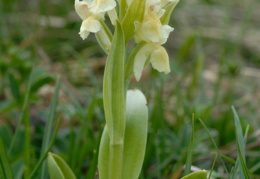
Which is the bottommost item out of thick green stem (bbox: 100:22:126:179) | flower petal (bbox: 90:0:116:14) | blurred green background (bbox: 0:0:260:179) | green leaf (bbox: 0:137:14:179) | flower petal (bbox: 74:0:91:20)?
blurred green background (bbox: 0:0:260:179)

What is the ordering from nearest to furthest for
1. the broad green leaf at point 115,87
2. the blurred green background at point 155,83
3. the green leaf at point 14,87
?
the broad green leaf at point 115,87 → the blurred green background at point 155,83 → the green leaf at point 14,87

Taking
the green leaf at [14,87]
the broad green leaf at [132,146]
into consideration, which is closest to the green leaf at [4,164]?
the broad green leaf at [132,146]

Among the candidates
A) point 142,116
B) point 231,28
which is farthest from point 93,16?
point 231,28

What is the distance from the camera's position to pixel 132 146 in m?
1.04

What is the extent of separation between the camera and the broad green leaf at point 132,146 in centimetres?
102

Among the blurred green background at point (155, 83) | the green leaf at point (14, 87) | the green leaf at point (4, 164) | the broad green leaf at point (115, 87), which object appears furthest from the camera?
the green leaf at point (14, 87)

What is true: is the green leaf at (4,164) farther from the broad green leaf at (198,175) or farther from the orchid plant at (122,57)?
the broad green leaf at (198,175)

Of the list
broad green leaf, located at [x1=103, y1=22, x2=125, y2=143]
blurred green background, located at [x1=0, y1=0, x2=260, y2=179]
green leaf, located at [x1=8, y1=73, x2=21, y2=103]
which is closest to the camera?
broad green leaf, located at [x1=103, y1=22, x2=125, y2=143]

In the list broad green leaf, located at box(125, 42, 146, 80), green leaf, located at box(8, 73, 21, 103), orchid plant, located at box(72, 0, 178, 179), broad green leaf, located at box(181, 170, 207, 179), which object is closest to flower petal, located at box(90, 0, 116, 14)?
orchid plant, located at box(72, 0, 178, 179)

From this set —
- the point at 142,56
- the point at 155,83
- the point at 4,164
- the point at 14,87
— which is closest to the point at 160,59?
the point at 142,56

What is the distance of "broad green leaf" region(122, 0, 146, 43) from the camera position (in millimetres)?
899

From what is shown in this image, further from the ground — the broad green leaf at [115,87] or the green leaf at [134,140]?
the broad green leaf at [115,87]

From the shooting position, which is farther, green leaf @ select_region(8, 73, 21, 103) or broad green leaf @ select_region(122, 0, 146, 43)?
green leaf @ select_region(8, 73, 21, 103)

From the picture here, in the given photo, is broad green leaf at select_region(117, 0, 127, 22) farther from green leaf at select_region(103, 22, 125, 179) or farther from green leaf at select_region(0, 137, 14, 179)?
green leaf at select_region(0, 137, 14, 179)
